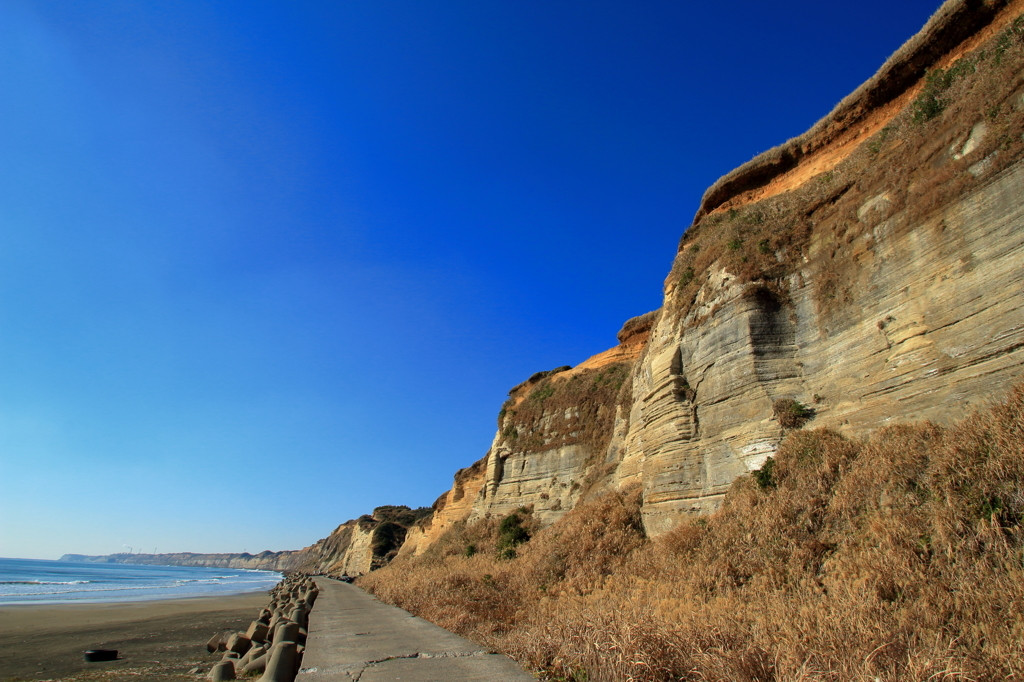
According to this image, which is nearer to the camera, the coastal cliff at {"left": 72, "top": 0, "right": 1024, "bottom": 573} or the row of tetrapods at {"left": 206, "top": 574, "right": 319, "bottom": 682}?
the row of tetrapods at {"left": 206, "top": 574, "right": 319, "bottom": 682}

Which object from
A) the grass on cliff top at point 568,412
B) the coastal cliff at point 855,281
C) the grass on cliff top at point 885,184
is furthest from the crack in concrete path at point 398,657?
the grass on cliff top at point 568,412

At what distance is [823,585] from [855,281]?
7.12m

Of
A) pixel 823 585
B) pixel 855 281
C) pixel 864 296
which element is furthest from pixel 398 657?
pixel 855 281

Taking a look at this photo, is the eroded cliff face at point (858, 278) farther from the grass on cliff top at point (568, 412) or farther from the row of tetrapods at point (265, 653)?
the row of tetrapods at point (265, 653)

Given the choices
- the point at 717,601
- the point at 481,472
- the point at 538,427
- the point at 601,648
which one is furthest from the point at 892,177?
the point at 481,472

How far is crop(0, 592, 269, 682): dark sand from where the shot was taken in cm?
1095

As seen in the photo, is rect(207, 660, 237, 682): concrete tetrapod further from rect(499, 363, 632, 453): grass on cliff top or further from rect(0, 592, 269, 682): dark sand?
rect(499, 363, 632, 453): grass on cliff top

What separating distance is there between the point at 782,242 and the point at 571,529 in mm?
10339

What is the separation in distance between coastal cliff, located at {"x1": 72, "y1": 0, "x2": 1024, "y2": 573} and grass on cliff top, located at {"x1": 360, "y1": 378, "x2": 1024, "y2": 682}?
1.21 meters

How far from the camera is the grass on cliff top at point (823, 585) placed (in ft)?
14.0

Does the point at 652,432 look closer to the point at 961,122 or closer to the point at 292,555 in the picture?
the point at 961,122

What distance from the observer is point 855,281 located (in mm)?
11477

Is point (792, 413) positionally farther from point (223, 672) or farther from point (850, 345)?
point (223, 672)

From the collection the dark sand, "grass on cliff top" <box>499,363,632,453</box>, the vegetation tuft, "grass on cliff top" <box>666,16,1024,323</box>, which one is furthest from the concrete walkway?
"grass on cliff top" <box>499,363,632,453</box>
